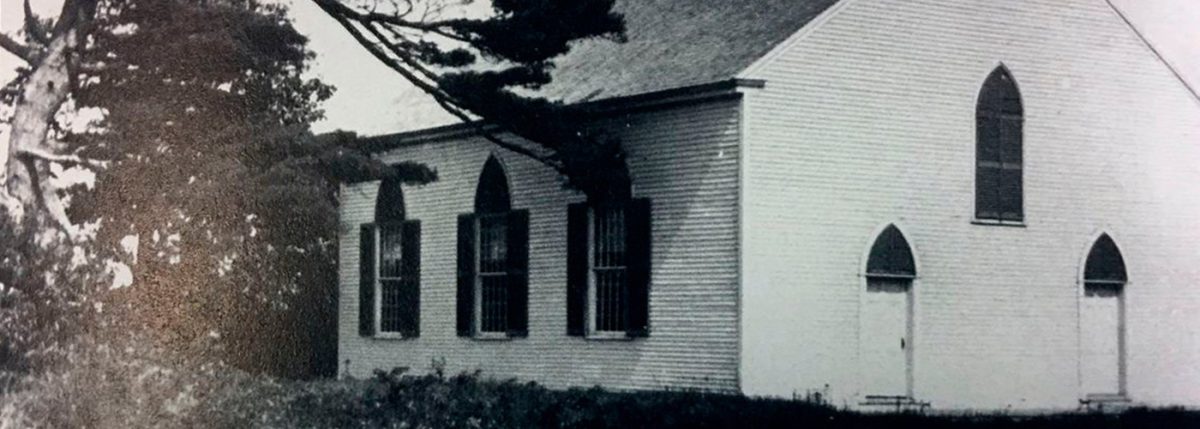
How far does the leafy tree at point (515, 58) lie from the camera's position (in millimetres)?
23844

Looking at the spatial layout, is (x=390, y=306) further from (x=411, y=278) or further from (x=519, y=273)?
(x=519, y=273)

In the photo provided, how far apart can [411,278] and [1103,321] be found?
1151cm

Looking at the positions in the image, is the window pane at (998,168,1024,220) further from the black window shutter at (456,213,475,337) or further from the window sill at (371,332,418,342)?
the window sill at (371,332,418,342)

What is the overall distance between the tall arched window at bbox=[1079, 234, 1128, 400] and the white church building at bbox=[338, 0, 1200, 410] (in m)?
0.04

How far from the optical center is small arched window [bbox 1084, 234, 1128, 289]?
1083 inches

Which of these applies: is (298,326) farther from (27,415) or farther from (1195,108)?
(1195,108)

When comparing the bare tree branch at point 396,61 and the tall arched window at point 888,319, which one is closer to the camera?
the bare tree branch at point 396,61

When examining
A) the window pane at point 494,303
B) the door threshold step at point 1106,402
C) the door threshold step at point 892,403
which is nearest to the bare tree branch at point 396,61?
the window pane at point 494,303

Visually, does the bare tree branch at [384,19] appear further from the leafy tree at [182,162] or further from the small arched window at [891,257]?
the small arched window at [891,257]

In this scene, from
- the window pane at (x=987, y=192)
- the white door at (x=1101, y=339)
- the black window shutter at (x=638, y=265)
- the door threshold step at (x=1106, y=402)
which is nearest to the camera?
the black window shutter at (x=638, y=265)

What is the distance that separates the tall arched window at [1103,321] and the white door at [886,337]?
3.36 metres

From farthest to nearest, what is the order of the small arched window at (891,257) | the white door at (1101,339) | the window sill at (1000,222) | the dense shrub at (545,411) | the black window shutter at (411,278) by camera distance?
the black window shutter at (411,278)
the white door at (1101,339)
the window sill at (1000,222)
the small arched window at (891,257)
the dense shrub at (545,411)

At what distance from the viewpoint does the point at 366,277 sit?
32.5 meters

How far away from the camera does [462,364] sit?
30094 millimetres
